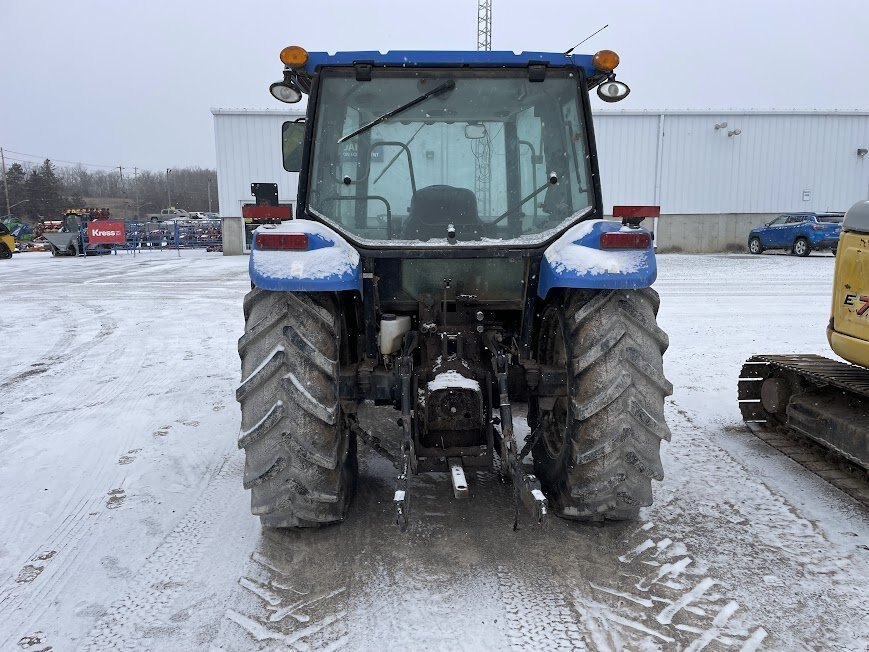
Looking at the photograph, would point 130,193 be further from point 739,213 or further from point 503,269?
point 503,269

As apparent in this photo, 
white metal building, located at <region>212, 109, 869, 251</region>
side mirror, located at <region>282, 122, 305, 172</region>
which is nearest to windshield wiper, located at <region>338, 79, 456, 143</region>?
side mirror, located at <region>282, 122, 305, 172</region>

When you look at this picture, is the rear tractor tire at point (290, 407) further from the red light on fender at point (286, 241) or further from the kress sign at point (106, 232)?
the kress sign at point (106, 232)

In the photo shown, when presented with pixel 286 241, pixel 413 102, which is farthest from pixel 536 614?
pixel 413 102

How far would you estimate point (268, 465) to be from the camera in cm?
303

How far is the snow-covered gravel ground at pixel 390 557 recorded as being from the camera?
258 cm

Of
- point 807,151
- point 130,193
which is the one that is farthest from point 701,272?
point 130,193

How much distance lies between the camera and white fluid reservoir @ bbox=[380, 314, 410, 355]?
337 cm

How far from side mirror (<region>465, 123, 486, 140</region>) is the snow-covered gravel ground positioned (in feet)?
6.81

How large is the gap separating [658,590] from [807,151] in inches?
1032

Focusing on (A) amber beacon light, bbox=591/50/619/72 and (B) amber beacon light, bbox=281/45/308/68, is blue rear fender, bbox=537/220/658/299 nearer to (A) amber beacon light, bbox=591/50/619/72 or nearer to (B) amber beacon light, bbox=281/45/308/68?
(A) amber beacon light, bbox=591/50/619/72

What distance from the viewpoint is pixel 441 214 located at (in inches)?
137

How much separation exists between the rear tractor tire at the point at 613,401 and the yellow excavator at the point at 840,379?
1.50 meters

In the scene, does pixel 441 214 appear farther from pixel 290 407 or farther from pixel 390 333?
pixel 290 407

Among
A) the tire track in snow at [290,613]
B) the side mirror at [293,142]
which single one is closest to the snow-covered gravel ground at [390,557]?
the tire track in snow at [290,613]
